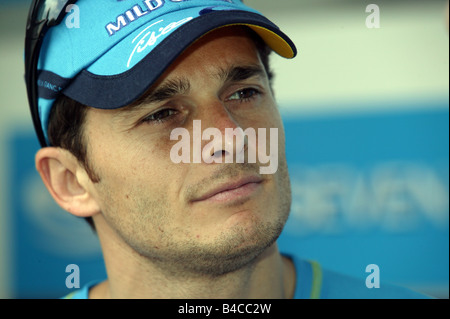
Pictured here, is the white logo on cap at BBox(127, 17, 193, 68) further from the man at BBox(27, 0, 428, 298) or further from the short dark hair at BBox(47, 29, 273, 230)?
the short dark hair at BBox(47, 29, 273, 230)

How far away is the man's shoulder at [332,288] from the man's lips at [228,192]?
432 mm

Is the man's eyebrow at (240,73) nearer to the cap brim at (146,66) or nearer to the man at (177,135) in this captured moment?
the man at (177,135)

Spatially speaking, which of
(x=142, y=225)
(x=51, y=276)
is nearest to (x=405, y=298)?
(x=142, y=225)

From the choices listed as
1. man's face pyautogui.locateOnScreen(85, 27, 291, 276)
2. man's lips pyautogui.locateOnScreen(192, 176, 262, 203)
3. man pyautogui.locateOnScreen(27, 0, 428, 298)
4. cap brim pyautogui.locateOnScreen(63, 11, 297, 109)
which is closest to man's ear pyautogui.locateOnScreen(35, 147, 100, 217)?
man pyautogui.locateOnScreen(27, 0, 428, 298)

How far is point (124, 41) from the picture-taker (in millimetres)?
1442

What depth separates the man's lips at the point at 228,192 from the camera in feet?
4.55

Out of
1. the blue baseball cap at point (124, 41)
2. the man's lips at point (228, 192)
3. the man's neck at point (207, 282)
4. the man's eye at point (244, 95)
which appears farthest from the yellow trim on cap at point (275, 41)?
the man's neck at point (207, 282)

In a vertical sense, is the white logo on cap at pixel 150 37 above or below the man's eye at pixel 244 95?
above

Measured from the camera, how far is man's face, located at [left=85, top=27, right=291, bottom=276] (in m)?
1.40

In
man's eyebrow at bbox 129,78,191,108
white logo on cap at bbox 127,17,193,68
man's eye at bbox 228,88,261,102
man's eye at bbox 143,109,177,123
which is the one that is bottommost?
man's eye at bbox 143,109,177,123

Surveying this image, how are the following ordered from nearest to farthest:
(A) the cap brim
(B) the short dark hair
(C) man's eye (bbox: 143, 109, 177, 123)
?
(A) the cap brim → (C) man's eye (bbox: 143, 109, 177, 123) → (B) the short dark hair
